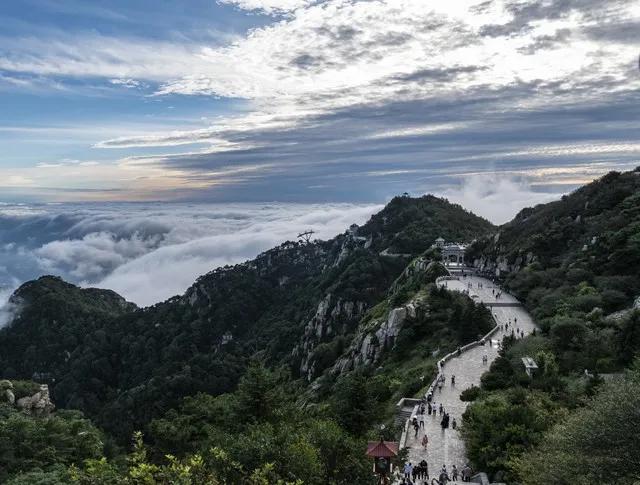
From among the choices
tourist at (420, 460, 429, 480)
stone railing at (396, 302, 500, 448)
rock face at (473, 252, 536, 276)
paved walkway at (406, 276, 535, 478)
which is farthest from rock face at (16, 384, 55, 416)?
rock face at (473, 252, 536, 276)

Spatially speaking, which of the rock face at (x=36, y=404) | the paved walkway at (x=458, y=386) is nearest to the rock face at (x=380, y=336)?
the paved walkway at (x=458, y=386)

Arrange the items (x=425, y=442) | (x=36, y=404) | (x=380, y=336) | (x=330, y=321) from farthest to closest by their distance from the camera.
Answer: (x=330, y=321), (x=380, y=336), (x=36, y=404), (x=425, y=442)

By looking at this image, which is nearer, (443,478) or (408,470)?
(443,478)

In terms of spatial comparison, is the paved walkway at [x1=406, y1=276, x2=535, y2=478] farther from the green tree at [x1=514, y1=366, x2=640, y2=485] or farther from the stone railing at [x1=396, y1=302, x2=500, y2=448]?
the green tree at [x1=514, y1=366, x2=640, y2=485]

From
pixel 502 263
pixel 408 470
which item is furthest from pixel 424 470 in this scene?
pixel 502 263

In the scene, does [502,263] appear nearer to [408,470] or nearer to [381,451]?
[408,470]

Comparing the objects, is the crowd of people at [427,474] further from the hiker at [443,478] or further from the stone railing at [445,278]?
the stone railing at [445,278]
